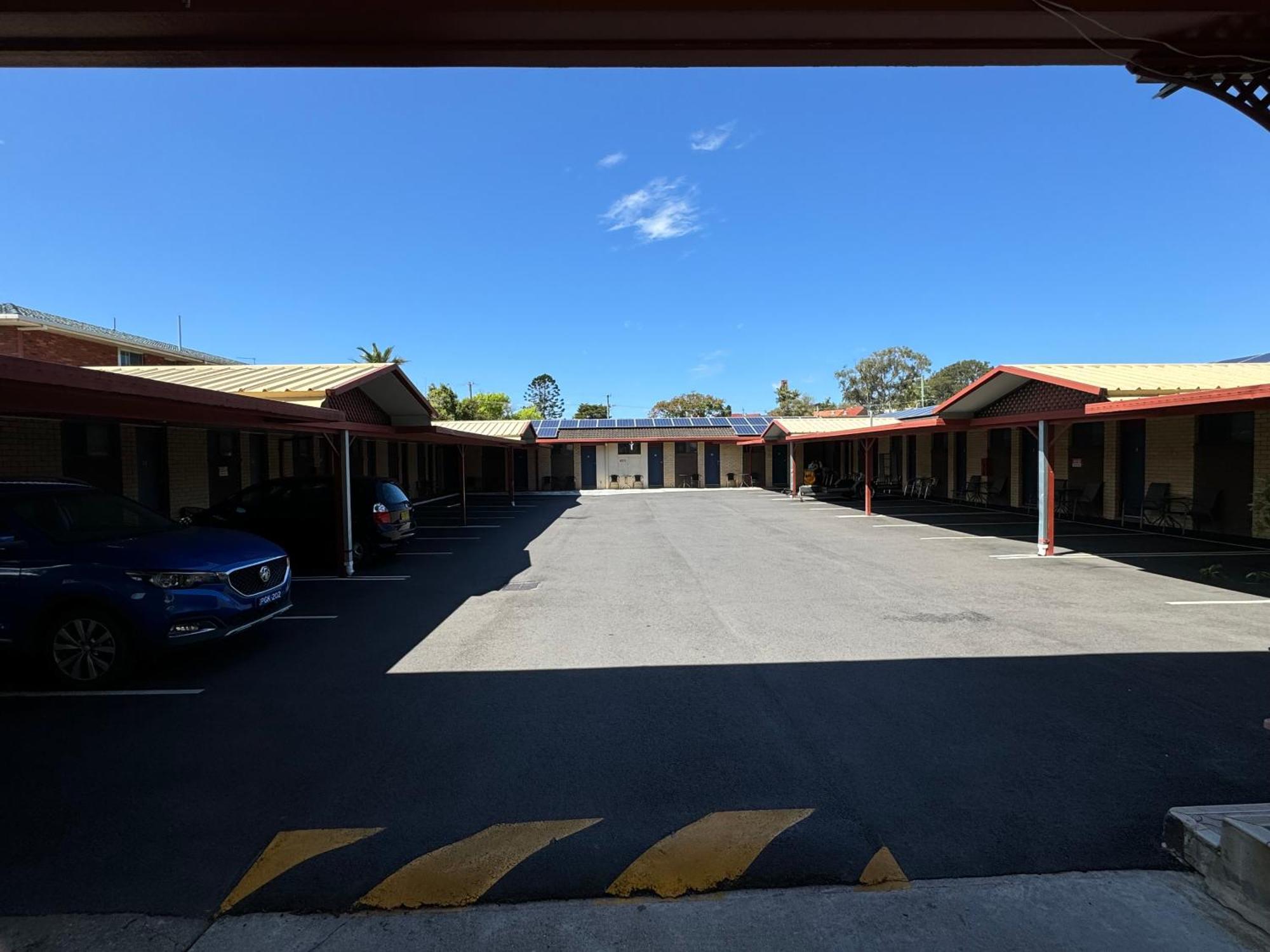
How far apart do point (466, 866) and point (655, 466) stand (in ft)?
109

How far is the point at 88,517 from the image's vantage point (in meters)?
6.04

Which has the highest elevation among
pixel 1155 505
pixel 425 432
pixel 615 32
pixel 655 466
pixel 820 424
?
pixel 615 32

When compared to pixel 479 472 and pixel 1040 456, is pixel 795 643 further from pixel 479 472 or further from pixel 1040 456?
pixel 479 472

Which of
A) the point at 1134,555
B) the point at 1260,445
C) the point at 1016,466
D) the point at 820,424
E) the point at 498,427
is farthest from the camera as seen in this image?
the point at 498,427

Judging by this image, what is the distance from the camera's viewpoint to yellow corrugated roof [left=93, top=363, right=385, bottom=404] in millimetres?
10344

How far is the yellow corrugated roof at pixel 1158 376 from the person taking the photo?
11.7 metres

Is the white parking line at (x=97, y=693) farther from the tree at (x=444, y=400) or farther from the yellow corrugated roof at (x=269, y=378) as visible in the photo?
the tree at (x=444, y=400)

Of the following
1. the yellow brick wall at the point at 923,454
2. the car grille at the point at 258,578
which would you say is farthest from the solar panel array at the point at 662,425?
the car grille at the point at 258,578

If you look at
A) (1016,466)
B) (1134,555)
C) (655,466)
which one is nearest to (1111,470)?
(1016,466)

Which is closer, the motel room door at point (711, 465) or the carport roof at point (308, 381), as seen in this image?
the carport roof at point (308, 381)

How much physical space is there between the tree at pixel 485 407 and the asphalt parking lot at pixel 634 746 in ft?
176

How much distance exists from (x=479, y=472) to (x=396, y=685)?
29.7 m

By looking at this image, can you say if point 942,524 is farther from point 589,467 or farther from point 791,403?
point 791,403

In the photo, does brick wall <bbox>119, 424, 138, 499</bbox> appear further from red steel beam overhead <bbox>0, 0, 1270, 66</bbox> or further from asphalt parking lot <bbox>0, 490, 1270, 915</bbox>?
red steel beam overhead <bbox>0, 0, 1270, 66</bbox>
